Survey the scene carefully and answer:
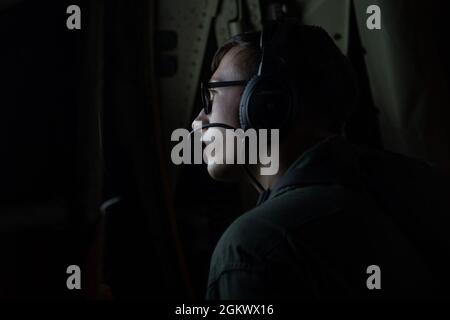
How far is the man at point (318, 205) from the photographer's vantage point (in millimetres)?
654

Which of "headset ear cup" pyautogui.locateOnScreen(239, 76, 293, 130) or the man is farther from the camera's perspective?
"headset ear cup" pyautogui.locateOnScreen(239, 76, 293, 130)

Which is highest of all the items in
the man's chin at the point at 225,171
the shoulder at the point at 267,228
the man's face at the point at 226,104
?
the man's face at the point at 226,104

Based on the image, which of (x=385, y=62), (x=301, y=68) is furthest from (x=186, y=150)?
(x=301, y=68)

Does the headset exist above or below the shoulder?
above

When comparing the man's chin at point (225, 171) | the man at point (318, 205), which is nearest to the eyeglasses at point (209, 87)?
the man at point (318, 205)

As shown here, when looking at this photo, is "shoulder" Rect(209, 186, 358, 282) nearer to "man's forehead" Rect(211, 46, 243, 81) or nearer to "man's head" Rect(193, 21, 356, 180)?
"man's head" Rect(193, 21, 356, 180)

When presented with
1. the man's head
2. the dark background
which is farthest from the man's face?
the dark background

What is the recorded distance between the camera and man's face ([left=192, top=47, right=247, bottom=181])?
955 millimetres

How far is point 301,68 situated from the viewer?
2.98ft

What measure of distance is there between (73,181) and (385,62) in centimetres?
111

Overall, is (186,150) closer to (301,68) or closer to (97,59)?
(301,68)

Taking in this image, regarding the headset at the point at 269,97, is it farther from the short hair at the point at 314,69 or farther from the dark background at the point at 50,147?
the dark background at the point at 50,147

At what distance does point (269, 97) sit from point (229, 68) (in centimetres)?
14

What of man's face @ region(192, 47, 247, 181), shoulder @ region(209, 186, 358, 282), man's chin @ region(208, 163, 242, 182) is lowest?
shoulder @ region(209, 186, 358, 282)
